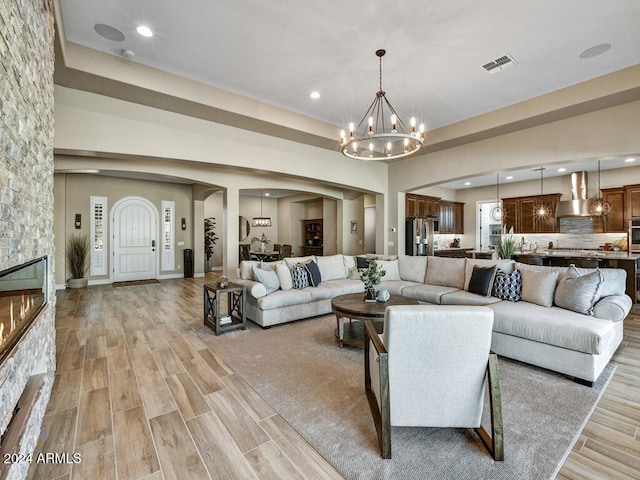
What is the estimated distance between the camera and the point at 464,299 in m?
4.13

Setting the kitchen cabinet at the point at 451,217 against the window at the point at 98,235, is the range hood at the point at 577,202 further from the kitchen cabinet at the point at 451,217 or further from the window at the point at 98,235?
the window at the point at 98,235

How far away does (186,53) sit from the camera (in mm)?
3656

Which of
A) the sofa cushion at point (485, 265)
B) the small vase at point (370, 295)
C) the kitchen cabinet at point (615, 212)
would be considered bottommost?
the small vase at point (370, 295)

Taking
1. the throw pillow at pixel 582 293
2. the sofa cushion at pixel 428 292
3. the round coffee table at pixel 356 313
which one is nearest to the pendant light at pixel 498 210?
the sofa cushion at pixel 428 292

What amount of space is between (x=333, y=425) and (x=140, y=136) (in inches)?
182

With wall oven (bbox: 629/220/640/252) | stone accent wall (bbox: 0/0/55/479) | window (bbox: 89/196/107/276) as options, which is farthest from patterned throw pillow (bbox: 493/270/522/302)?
window (bbox: 89/196/107/276)

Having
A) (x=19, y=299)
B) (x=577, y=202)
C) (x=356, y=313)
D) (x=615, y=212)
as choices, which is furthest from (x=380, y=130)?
(x=615, y=212)

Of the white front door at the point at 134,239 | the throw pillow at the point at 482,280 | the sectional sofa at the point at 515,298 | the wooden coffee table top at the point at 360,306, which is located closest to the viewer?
the sectional sofa at the point at 515,298

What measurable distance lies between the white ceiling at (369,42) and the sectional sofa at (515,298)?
8.38 feet

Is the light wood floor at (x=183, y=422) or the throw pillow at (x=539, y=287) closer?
the light wood floor at (x=183, y=422)

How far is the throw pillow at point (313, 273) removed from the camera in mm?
5156

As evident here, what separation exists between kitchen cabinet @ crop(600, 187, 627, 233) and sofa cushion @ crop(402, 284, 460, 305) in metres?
6.09

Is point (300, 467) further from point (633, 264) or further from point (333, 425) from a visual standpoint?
point (633, 264)

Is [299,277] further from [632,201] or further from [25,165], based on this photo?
[632,201]
